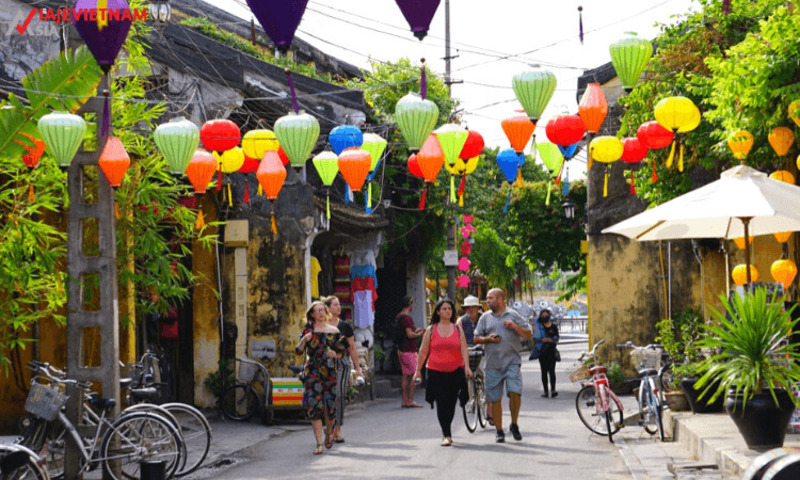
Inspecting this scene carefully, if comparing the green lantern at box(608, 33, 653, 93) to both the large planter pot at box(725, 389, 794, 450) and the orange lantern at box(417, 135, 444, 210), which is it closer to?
the orange lantern at box(417, 135, 444, 210)

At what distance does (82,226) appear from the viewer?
11547 millimetres

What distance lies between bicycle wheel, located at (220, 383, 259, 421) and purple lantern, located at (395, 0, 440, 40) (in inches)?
477

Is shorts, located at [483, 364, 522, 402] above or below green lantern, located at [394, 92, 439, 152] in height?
below

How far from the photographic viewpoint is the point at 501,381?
13.8 m

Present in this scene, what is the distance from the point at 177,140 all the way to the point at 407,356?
33.7 ft

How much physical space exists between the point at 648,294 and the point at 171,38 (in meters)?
10.9

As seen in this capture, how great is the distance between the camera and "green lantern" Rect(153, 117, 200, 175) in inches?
459

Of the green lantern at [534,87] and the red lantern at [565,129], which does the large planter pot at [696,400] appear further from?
the green lantern at [534,87]

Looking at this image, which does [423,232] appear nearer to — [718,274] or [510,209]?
[510,209]

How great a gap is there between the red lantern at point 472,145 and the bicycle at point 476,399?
345 centimetres

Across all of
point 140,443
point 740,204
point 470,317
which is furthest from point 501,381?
point 140,443

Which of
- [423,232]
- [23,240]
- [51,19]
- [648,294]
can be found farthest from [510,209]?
[23,240]

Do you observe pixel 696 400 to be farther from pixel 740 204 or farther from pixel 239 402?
pixel 239 402

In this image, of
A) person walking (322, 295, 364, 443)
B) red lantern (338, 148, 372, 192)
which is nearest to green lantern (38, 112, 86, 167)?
red lantern (338, 148, 372, 192)
